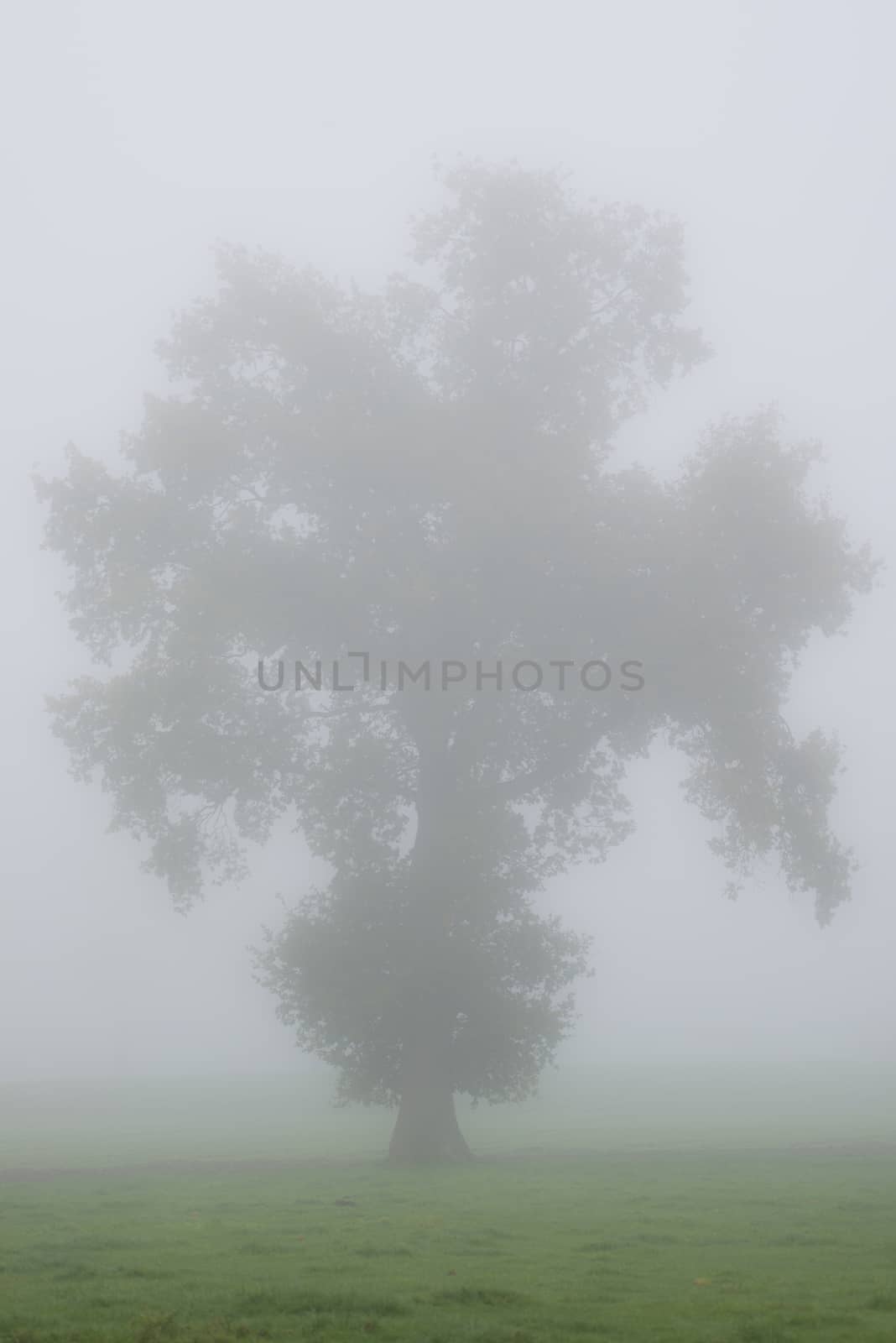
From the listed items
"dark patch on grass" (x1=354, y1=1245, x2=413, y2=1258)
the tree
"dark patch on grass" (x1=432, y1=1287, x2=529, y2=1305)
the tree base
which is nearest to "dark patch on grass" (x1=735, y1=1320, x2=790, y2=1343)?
"dark patch on grass" (x1=432, y1=1287, x2=529, y2=1305)

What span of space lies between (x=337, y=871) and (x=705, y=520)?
520 inches

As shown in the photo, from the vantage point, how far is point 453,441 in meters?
32.5

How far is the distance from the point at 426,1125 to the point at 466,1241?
13.6 meters

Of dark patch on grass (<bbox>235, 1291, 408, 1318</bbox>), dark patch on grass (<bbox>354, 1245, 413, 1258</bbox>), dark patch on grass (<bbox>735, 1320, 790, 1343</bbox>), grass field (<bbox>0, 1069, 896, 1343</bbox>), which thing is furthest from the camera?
dark patch on grass (<bbox>354, 1245, 413, 1258</bbox>)

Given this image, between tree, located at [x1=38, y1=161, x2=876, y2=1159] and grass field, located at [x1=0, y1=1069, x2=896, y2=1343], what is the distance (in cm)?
563

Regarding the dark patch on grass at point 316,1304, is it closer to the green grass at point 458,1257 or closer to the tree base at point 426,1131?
the green grass at point 458,1257

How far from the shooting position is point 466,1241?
59.1 ft

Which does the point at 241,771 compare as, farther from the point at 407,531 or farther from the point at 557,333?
the point at 557,333

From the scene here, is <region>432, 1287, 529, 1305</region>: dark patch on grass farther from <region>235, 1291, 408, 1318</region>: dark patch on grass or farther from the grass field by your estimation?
<region>235, 1291, 408, 1318</region>: dark patch on grass

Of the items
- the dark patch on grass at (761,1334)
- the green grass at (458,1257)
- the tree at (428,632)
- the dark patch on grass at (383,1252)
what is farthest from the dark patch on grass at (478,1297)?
the tree at (428,632)

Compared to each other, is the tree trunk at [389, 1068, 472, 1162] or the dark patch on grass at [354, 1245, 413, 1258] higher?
the tree trunk at [389, 1068, 472, 1162]

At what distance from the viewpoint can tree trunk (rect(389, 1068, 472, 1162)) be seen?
3108cm

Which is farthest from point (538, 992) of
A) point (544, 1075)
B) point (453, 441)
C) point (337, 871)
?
point (544, 1075)

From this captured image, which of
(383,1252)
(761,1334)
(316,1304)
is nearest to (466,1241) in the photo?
(383,1252)
